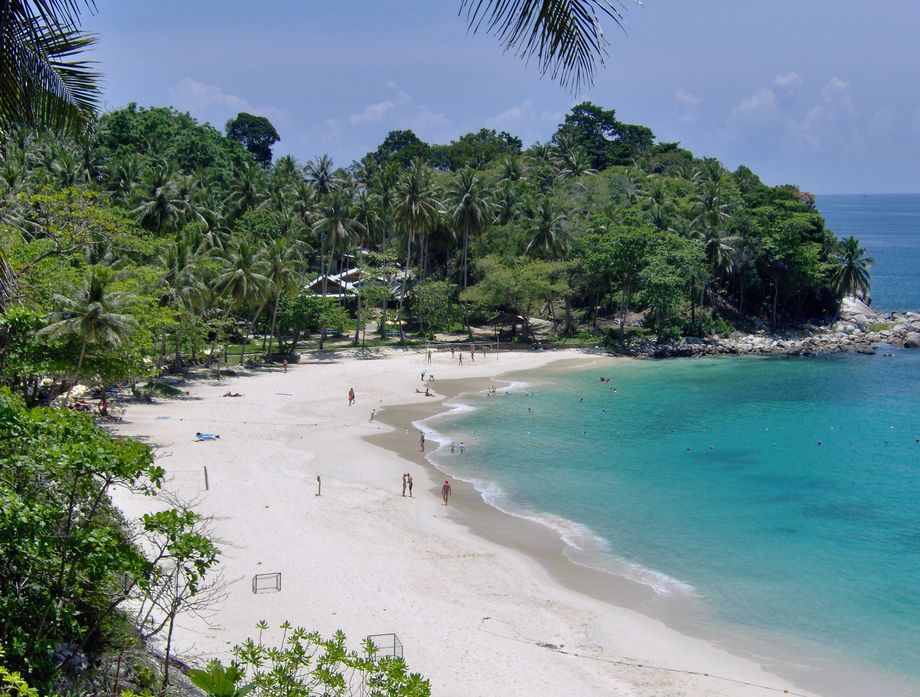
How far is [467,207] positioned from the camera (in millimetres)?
61844

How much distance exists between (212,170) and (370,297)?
3100 centimetres

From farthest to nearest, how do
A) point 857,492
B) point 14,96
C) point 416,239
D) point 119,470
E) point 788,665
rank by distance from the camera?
point 416,239 → point 857,492 → point 788,665 → point 119,470 → point 14,96

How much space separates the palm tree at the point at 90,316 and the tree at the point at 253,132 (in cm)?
10355

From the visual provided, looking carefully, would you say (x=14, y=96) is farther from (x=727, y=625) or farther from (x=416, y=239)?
(x=416, y=239)

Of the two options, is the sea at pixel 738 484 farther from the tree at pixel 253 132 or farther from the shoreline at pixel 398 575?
the tree at pixel 253 132

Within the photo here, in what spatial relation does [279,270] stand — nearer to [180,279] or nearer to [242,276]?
[242,276]

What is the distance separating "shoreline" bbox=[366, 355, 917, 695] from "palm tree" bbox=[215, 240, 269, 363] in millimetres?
19926

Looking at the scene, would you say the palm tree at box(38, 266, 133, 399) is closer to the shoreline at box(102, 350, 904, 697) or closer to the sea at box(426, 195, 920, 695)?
the shoreline at box(102, 350, 904, 697)

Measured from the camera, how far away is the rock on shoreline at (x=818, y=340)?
60.2 m

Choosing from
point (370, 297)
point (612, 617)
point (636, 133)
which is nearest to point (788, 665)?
point (612, 617)

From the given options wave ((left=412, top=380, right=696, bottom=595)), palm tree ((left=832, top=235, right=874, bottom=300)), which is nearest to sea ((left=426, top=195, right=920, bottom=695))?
wave ((left=412, top=380, right=696, bottom=595))

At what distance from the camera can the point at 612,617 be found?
19.7 meters

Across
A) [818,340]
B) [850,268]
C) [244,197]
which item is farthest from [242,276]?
[850,268]

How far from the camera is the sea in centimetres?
2067
